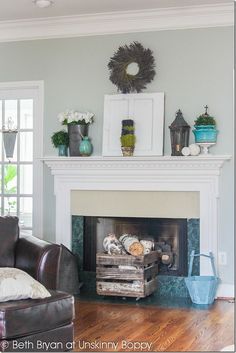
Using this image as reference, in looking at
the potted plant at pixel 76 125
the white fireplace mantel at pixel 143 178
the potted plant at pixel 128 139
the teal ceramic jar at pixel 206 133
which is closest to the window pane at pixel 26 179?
the white fireplace mantel at pixel 143 178

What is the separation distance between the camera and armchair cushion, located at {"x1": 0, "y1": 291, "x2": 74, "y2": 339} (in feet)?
10.4

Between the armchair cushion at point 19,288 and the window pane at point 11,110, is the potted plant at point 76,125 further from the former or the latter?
the armchair cushion at point 19,288

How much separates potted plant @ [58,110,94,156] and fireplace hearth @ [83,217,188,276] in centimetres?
75

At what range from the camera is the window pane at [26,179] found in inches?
244

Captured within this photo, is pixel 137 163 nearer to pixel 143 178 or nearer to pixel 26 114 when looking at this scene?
pixel 143 178

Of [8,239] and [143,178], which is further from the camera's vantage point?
[143,178]

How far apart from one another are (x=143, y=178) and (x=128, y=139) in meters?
0.41

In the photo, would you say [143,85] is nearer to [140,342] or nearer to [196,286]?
[196,286]

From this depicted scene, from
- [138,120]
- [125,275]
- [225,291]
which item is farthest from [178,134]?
[225,291]

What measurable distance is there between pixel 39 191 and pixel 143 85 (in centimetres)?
153

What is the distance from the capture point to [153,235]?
576cm

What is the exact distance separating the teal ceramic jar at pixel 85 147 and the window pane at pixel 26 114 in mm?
703

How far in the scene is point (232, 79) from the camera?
5484mm

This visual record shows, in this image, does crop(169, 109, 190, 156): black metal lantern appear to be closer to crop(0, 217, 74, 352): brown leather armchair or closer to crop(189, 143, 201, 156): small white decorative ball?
crop(189, 143, 201, 156): small white decorative ball
